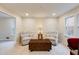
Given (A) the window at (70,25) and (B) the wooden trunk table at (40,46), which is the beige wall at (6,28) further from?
(A) the window at (70,25)

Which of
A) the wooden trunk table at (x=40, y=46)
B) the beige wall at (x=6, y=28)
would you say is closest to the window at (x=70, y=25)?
the wooden trunk table at (x=40, y=46)

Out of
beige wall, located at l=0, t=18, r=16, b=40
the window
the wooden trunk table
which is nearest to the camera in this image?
the wooden trunk table

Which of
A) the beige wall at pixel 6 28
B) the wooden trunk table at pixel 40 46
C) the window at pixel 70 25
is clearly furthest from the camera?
the beige wall at pixel 6 28

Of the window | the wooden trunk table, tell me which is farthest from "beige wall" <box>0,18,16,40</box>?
the window

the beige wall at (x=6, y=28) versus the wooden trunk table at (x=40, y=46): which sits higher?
the beige wall at (x=6, y=28)

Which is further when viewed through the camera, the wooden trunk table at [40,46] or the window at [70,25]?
the window at [70,25]

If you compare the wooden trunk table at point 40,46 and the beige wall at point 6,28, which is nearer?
the wooden trunk table at point 40,46

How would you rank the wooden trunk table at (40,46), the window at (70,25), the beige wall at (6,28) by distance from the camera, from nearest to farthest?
the wooden trunk table at (40,46)
the window at (70,25)
the beige wall at (6,28)

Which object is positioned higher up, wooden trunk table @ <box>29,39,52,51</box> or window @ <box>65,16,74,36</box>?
window @ <box>65,16,74,36</box>

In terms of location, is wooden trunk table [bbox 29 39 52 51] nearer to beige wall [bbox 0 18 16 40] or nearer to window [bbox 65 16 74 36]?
window [bbox 65 16 74 36]

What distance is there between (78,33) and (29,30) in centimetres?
556
